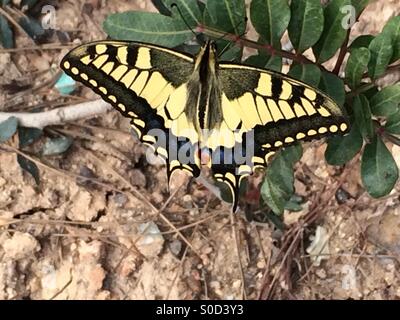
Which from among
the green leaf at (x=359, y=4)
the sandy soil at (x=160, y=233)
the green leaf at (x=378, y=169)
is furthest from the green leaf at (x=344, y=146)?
the sandy soil at (x=160, y=233)

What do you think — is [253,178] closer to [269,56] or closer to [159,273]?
[159,273]

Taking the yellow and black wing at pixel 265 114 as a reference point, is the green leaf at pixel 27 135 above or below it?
above

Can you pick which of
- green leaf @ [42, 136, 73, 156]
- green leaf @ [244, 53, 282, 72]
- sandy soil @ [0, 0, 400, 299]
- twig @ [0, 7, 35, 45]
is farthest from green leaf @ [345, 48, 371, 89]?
twig @ [0, 7, 35, 45]

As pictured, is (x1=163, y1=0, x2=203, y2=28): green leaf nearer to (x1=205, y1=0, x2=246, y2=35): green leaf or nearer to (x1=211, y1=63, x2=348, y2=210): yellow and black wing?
(x1=205, y1=0, x2=246, y2=35): green leaf

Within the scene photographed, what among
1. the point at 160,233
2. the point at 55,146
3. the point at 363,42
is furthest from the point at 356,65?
the point at 55,146

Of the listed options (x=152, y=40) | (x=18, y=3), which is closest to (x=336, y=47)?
(x=152, y=40)

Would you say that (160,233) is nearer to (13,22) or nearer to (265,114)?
(265,114)

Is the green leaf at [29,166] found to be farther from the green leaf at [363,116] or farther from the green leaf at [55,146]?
the green leaf at [363,116]
